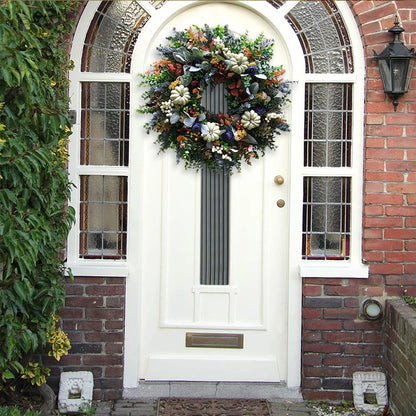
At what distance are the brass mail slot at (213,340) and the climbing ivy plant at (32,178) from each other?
2.71 ft

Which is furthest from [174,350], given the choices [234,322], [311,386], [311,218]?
[311,218]

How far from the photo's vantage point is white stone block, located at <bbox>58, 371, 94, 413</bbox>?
3779 millimetres

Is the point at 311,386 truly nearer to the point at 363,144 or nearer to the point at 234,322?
the point at 234,322

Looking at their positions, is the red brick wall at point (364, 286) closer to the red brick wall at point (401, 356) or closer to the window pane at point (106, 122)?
the red brick wall at point (401, 356)

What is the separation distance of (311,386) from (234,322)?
65cm

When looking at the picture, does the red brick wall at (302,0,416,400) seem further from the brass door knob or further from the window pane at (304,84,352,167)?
the brass door knob

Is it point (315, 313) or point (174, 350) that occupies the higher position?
point (315, 313)

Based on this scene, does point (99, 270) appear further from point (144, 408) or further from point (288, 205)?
point (288, 205)

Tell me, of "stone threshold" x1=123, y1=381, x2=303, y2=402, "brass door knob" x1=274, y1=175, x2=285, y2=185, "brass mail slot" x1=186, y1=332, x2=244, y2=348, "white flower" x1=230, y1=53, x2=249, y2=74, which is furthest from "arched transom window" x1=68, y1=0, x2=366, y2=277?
"stone threshold" x1=123, y1=381, x2=303, y2=402

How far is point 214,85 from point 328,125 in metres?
0.79

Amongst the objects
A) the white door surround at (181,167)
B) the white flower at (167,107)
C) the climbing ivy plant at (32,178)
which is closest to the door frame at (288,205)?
the white door surround at (181,167)

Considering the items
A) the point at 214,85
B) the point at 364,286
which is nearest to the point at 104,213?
the point at 214,85

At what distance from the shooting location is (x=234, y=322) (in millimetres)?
4039

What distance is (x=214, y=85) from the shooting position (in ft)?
12.9
